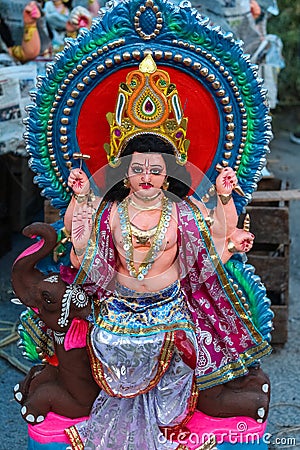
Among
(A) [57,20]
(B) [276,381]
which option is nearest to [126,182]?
(B) [276,381]

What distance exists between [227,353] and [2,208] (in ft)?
7.57

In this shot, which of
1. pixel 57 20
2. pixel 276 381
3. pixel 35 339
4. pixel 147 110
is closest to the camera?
pixel 147 110

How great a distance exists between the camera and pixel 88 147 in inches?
84.4

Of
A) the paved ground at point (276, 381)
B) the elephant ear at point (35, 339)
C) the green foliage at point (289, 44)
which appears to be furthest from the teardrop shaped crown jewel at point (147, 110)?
the green foliage at point (289, 44)

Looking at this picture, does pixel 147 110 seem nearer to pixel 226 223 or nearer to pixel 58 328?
pixel 226 223

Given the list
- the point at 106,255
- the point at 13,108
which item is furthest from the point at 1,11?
the point at 106,255

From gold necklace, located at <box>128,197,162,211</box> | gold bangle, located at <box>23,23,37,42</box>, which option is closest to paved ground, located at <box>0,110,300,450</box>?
gold necklace, located at <box>128,197,162,211</box>

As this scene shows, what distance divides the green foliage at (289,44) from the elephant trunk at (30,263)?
6624mm

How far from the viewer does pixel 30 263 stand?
2064mm

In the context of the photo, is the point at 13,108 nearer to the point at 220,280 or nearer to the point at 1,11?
the point at 1,11

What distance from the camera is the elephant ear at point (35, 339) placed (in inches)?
87.0

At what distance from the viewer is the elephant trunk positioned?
205cm

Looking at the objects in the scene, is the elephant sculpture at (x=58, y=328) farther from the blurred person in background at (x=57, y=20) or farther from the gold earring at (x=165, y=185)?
the blurred person in background at (x=57, y=20)

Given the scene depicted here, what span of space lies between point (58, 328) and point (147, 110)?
675 millimetres
